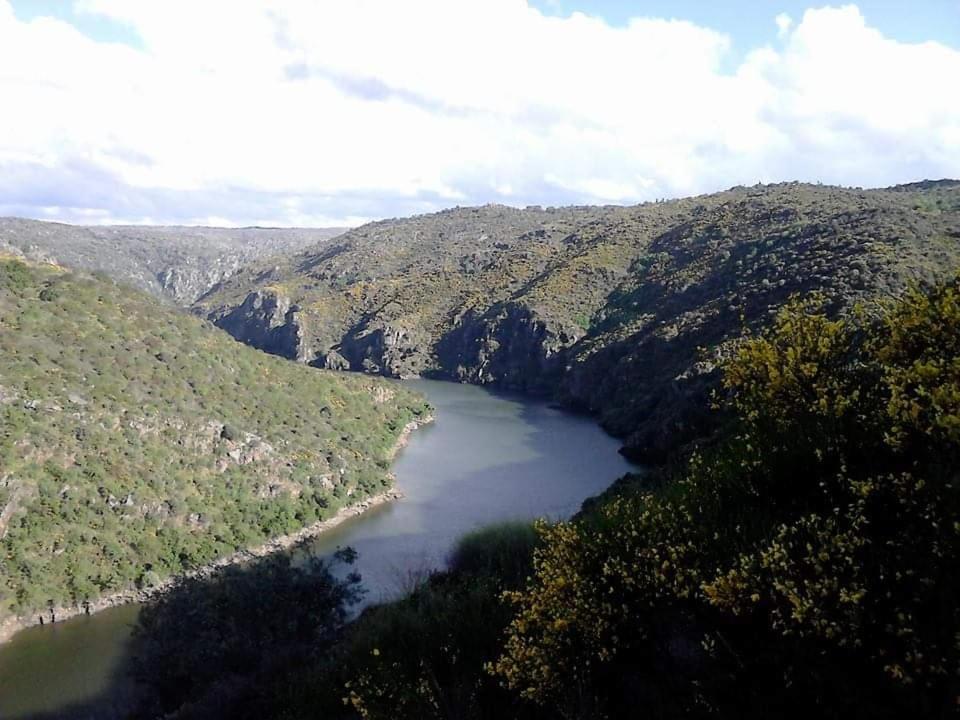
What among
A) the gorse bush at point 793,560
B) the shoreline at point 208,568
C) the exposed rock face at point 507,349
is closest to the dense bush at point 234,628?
the shoreline at point 208,568

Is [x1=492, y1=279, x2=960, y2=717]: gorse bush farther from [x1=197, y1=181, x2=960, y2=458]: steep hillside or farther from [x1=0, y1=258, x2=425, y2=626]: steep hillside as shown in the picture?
[x1=0, y1=258, x2=425, y2=626]: steep hillside

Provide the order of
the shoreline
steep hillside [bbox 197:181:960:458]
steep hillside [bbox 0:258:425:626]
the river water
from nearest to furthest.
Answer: the river water, the shoreline, steep hillside [bbox 0:258:425:626], steep hillside [bbox 197:181:960:458]

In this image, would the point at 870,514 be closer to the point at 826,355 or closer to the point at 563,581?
the point at 826,355

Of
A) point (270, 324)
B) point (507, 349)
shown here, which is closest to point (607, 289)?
point (507, 349)

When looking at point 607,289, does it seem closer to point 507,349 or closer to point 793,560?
point 507,349

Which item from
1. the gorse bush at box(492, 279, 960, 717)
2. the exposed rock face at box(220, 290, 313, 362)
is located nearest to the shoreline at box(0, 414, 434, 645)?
the gorse bush at box(492, 279, 960, 717)

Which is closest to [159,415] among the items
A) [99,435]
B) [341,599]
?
[99,435]
